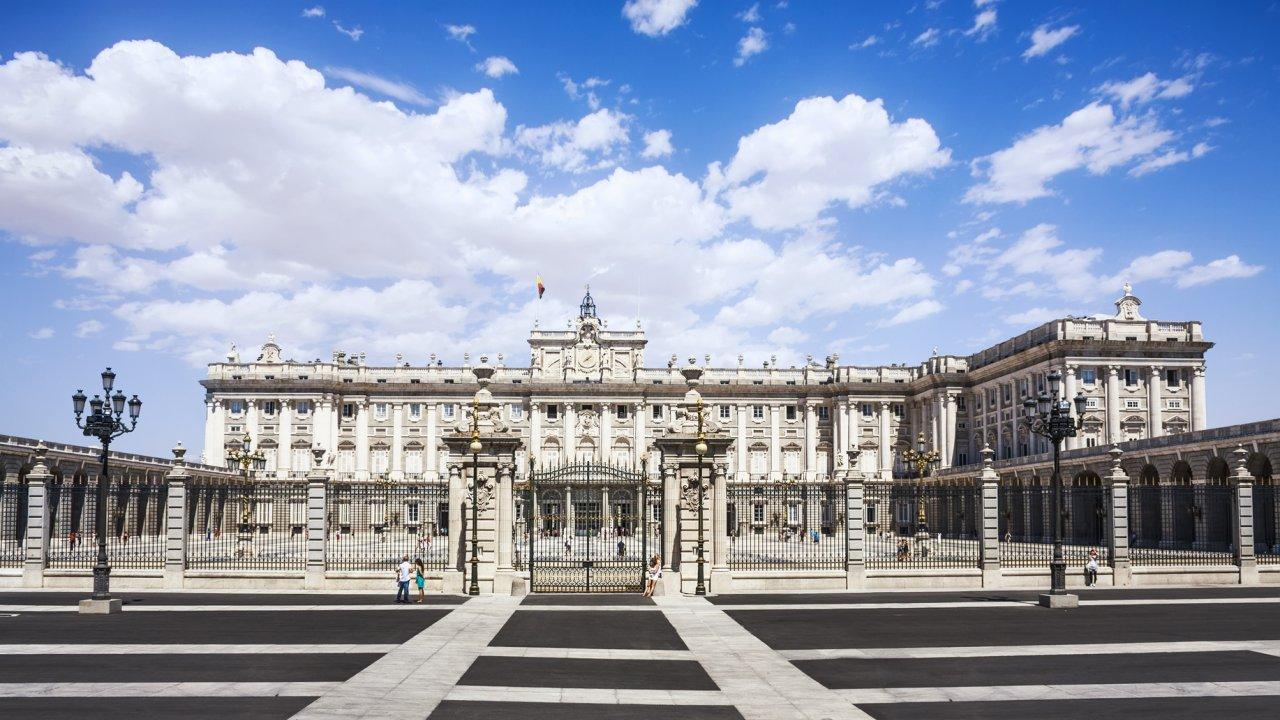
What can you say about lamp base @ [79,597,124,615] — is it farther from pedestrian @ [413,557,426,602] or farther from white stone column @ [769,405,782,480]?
white stone column @ [769,405,782,480]

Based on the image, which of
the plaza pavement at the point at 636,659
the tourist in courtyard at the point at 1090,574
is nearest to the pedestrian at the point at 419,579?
the plaza pavement at the point at 636,659

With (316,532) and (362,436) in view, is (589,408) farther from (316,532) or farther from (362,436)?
(316,532)

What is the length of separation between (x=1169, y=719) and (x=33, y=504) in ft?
105

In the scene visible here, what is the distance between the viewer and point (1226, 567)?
3419 cm

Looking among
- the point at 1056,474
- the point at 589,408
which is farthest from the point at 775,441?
the point at 1056,474

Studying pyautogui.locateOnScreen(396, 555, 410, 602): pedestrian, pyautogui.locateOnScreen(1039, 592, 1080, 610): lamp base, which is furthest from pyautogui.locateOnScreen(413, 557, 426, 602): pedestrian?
pyautogui.locateOnScreen(1039, 592, 1080, 610): lamp base

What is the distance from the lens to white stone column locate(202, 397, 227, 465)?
349 ft

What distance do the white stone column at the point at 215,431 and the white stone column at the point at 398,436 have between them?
682 inches

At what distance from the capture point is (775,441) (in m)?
112

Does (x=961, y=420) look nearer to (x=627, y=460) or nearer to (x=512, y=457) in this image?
(x=627, y=460)

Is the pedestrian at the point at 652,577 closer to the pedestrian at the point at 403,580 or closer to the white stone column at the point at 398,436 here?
the pedestrian at the point at 403,580

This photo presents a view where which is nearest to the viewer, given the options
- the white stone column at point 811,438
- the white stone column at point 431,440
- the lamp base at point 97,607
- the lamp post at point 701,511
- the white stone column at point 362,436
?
the lamp base at point 97,607

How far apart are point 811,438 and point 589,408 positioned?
24.7 m

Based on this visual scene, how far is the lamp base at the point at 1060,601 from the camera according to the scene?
2734 centimetres
